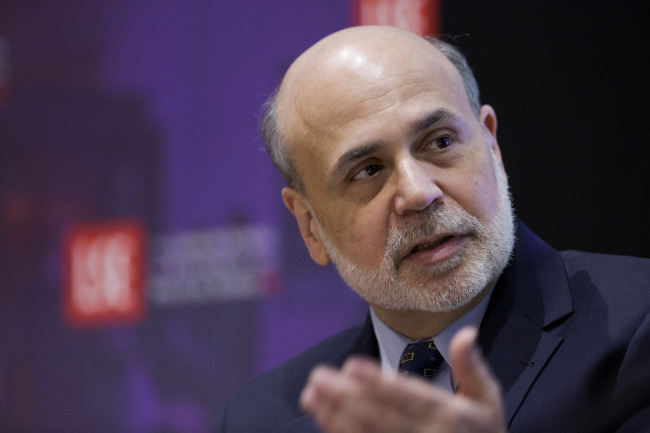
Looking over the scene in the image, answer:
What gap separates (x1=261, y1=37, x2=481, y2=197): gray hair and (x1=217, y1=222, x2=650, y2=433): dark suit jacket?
43 centimetres

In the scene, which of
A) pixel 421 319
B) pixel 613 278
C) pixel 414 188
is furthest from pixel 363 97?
pixel 613 278

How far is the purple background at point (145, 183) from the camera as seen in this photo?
11.1ft

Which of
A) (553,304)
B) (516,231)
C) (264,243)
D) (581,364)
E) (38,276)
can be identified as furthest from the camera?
(38,276)

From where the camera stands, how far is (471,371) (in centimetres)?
111

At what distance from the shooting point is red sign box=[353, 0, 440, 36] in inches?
121

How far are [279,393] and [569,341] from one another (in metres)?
0.97

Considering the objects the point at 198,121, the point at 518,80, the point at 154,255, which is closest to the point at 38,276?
the point at 154,255

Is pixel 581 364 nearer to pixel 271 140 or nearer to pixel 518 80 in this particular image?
pixel 271 140

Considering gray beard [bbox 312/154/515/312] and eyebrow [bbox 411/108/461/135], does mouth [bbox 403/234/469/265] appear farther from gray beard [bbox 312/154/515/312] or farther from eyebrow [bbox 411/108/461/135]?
eyebrow [bbox 411/108/461/135]

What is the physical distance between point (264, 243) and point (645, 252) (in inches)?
63.0

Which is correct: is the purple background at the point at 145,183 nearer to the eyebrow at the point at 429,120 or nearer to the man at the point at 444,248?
the man at the point at 444,248

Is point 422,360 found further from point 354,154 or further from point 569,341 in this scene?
point 354,154

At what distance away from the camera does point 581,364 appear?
1723 mm

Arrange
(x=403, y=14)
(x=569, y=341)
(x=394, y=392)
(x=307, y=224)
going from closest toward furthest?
(x=394, y=392) → (x=569, y=341) → (x=307, y=224) → (x=403, y=14)
